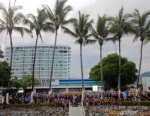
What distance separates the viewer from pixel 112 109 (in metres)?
26.2

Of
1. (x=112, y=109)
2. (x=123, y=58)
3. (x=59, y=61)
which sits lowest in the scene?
(x=112, y=109)

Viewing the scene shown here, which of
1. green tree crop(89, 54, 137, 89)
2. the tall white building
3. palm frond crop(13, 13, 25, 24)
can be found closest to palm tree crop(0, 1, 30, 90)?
palm frond crop(13, 13, 25, 24)

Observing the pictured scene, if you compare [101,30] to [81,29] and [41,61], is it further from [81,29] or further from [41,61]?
[41,61]

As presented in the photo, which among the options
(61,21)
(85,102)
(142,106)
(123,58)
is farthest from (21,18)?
(123,58)

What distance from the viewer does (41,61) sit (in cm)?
16212

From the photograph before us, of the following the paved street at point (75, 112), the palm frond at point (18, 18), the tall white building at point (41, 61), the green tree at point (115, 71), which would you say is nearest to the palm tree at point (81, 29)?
the palm frond at point (18, 18)

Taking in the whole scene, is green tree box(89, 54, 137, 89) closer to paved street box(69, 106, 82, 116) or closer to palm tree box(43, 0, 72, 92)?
palm tree box(43, 0, 72, 92)

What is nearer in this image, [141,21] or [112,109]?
[112,109]

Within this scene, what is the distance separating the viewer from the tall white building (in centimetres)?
16012

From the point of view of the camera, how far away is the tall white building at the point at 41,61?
16012 centimetres

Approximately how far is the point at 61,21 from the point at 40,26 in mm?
2793

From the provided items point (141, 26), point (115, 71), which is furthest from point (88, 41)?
point (115, 71)

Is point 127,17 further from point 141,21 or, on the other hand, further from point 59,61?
point 59,61

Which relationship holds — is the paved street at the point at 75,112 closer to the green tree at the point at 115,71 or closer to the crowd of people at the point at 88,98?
the crowd of people at the point at 88,98
